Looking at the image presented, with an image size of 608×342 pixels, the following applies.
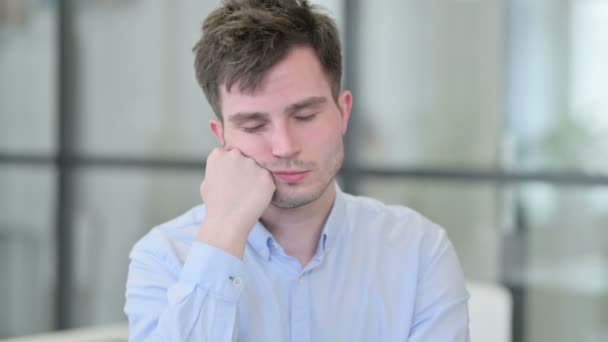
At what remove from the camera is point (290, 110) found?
152 centimetres

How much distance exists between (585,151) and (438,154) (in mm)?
603

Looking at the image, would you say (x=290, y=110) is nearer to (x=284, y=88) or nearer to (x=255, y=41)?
(x=284, y=88)

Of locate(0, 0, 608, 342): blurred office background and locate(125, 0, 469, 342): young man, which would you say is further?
locate(0, 0, 608, 342): blurred office background

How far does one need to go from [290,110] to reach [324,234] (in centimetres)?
27

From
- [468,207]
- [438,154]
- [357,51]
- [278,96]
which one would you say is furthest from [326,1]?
[278,96]

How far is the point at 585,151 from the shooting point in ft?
10.2

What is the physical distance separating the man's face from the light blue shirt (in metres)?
0.13

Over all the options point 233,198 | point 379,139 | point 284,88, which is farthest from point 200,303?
point 379,139

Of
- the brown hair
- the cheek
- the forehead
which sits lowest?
the cheek

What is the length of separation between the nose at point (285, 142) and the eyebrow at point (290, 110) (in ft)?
0.10

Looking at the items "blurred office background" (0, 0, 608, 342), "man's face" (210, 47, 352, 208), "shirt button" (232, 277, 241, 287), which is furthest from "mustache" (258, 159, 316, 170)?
"blurred office background" (0, 0, 608, 342)

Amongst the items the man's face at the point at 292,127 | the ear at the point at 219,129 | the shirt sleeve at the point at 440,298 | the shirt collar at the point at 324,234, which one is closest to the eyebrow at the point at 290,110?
the man's face at the point at 292,127

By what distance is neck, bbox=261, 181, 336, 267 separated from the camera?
1636 mm

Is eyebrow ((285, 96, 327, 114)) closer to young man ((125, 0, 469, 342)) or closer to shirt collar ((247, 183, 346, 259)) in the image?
young man ((125, 0, 469, 342))
